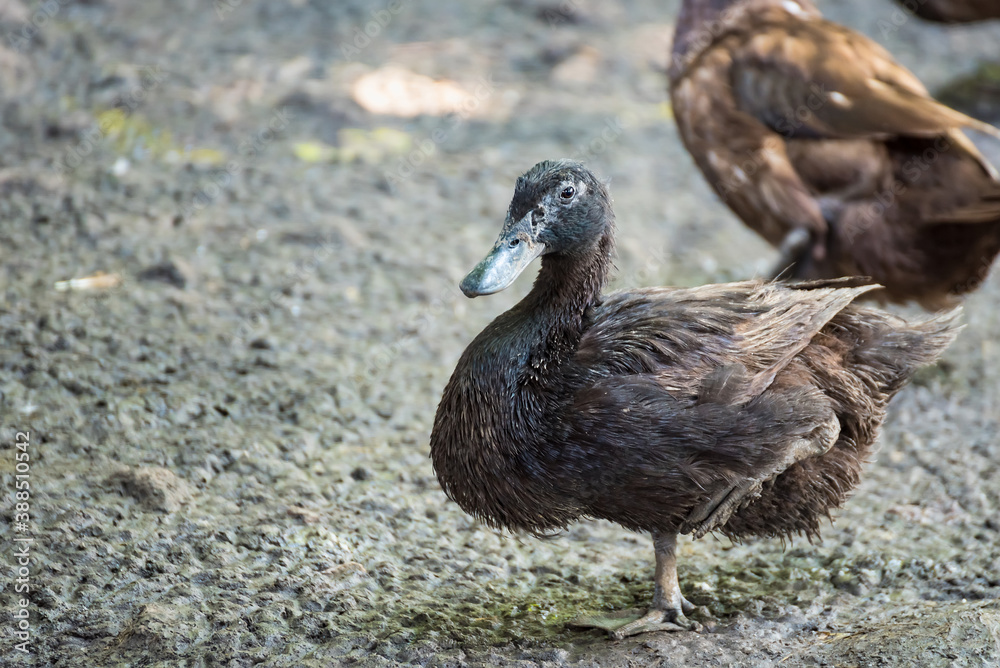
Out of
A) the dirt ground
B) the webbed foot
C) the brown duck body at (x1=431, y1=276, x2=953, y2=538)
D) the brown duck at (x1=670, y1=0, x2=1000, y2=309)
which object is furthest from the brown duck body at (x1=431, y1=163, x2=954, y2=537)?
the brown duck at (x1=670, y1=0, x2=1000, y2=309)

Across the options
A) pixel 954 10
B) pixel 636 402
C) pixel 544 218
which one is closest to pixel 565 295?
pixel 544 218

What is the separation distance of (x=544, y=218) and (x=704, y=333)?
0.61m

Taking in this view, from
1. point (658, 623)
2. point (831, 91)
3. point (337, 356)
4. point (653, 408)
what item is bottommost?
point (337, 356)

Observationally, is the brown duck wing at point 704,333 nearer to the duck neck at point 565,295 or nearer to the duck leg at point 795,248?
the duck neck at point 565,295

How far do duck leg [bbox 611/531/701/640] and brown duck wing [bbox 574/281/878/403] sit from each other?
21.7 inches

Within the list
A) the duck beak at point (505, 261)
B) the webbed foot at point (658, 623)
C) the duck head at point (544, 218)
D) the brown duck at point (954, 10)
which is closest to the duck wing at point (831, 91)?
the brown duck at point (954, 10)

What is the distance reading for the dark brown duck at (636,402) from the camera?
2969 mm

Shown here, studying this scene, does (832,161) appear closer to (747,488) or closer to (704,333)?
(704,333)

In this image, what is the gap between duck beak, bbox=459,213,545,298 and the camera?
2918 millimetres

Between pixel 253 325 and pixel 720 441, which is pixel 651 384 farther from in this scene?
pixel 253 325

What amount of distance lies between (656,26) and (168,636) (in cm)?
678

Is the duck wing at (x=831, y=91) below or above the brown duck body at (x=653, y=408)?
above

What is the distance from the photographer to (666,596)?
10.7ft

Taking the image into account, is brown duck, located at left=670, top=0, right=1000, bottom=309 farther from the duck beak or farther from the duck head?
the duck beak
